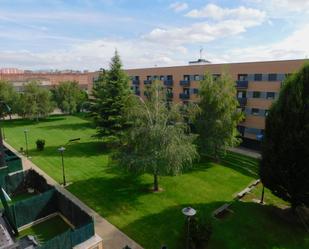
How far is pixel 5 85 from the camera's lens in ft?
148

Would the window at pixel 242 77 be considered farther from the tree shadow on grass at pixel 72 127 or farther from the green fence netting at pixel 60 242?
the green fence netting at pixel 60 242

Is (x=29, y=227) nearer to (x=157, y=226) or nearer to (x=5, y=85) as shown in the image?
(x=157, y=226)

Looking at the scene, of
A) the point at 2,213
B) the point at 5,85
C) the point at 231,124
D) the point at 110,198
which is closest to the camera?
the point at 2,213

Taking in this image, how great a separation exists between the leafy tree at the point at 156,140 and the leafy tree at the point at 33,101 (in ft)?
106

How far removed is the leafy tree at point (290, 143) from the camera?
12.2 metres

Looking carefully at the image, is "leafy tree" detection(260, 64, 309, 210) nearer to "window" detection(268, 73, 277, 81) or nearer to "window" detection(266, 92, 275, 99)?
"window" detection(268, 73, 277, 81)

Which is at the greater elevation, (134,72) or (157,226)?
(134,72)

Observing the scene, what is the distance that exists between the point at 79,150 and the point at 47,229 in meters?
14.7

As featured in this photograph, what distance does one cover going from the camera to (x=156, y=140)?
1538 centimetres

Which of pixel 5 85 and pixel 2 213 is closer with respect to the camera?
pixel 2 213

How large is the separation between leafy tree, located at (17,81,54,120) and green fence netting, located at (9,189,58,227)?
32.0m

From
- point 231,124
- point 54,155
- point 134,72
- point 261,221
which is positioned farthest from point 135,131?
point 134,72

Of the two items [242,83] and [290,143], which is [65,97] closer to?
[242,83]

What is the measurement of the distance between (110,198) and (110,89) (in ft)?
45.1
